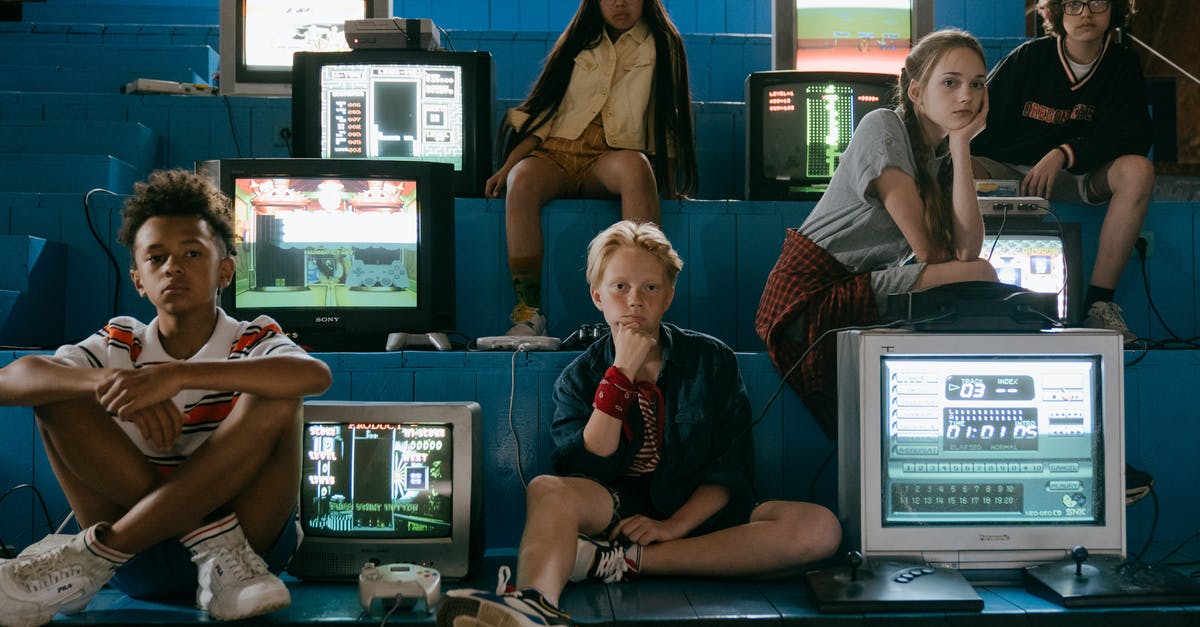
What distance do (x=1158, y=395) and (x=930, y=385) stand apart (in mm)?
911

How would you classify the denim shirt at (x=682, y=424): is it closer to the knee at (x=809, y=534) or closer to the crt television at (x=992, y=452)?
the knee at (x=809, y=534)

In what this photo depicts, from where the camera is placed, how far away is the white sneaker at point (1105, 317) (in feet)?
9.96

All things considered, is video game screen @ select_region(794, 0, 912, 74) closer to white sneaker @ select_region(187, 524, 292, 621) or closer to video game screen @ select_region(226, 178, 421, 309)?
video game screen @ select_region(226, 178, 421, 309)

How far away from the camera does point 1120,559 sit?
228cm

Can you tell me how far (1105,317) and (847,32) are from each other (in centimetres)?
196

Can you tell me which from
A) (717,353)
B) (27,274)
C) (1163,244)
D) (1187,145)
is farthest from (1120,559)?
(1187,145)

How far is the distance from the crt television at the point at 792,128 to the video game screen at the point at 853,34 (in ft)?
1.66

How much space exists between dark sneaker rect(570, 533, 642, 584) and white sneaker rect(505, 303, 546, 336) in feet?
2.83

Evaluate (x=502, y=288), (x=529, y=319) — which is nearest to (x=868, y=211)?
(x=529, y=319)

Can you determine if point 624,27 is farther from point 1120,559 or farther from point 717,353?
point 1120,559

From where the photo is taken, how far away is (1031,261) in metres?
3.12

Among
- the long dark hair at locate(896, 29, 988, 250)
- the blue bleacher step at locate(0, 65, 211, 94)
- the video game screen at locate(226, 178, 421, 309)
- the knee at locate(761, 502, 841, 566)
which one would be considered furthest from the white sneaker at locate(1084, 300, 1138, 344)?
the blue bleacher step at locate(0, 65, 211, 94)

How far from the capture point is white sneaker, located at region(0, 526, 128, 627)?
1.90 metres

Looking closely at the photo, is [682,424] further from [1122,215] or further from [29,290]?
[29,290]
